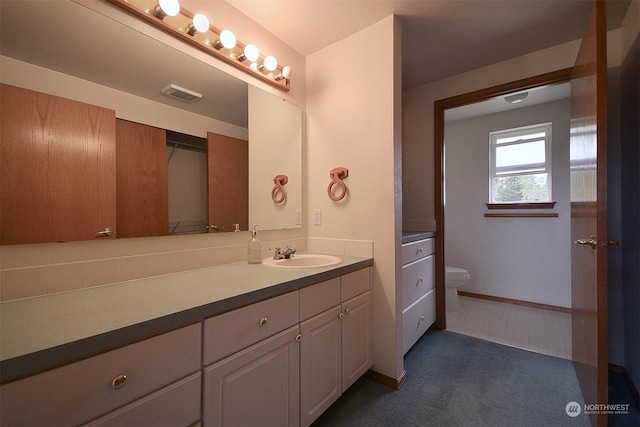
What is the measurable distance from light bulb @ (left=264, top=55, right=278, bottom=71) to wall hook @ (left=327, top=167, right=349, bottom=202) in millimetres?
774

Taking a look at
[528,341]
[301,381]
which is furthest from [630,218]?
[301,381]

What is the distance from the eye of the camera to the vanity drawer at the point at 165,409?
66 cm

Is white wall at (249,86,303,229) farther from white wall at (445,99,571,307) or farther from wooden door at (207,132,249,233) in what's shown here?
white wall at (445,99,571,307)

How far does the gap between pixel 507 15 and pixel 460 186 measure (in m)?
2.16

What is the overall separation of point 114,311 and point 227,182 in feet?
2.83

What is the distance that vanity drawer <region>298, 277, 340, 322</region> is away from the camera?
3.90ft

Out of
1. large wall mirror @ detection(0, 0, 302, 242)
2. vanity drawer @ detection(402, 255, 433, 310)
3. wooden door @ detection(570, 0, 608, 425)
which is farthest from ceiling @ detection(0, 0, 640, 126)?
vanity drawer @ detection(402, 255, 433, 310)

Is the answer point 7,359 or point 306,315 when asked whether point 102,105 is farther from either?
point 306,315

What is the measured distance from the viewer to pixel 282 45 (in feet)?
6.14

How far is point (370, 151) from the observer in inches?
66.6

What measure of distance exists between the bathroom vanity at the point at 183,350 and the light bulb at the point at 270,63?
127cm

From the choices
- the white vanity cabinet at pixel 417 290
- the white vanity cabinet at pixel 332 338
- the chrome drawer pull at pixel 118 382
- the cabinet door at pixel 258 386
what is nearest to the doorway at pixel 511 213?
the white vanity cabinet at pixel 417 290

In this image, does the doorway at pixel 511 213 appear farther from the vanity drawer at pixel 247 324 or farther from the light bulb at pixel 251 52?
the light bulb at pixel 251 52

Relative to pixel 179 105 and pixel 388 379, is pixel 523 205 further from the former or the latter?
pixel 179 105
